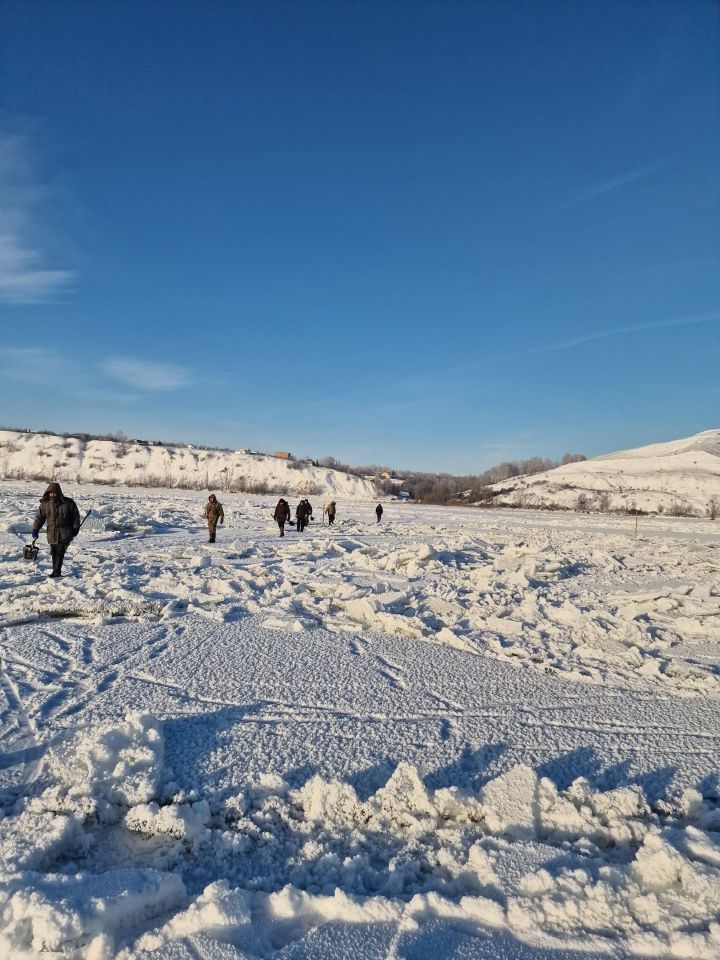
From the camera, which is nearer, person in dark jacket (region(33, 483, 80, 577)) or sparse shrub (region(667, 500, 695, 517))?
person in dark jacket (region(33, 483, 80, 577))

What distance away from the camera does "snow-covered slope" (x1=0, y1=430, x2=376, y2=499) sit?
7838cm

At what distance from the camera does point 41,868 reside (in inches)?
114

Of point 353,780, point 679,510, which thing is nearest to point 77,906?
point 353,780

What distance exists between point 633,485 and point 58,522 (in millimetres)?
88770

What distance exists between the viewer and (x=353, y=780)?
12.7 ft

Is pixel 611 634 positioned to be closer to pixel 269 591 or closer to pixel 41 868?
pixel 269 591

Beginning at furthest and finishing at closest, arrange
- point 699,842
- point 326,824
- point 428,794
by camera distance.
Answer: point 428,794 < point 326,824 < point 699,842

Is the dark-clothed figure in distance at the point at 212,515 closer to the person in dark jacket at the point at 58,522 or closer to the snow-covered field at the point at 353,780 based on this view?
the person in dark jacket at the point at 58,522

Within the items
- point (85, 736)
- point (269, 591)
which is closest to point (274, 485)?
point (269, 591)

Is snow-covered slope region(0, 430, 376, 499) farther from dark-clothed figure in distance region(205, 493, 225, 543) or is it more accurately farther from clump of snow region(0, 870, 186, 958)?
clump of snow region(0, 870, 186, 958)

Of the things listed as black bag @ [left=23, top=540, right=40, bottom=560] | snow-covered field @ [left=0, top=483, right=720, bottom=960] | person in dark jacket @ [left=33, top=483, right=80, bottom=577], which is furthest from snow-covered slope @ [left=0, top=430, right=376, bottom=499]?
snow-covered field @ [left=0, top=483, right=720, bottom=960]

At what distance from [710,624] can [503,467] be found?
15171 cm

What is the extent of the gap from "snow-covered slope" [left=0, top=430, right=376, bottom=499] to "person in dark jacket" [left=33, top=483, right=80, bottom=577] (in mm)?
64753

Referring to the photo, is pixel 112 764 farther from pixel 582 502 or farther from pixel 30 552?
pixel 582 502
